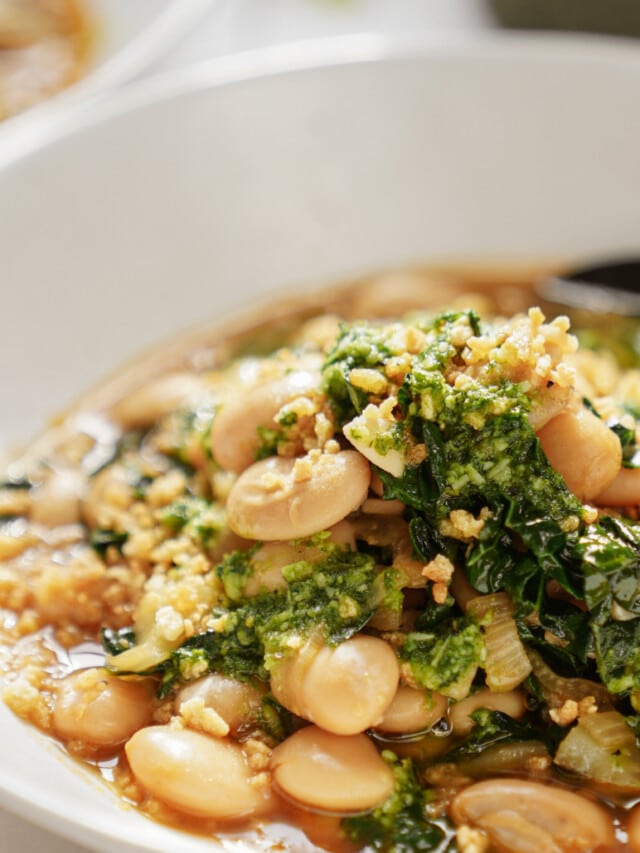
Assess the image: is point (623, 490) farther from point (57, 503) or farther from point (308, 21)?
point (308, 21)

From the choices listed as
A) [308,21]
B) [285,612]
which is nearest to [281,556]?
[285,612]

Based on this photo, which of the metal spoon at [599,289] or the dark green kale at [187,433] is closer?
the dark green kale at [187,433]

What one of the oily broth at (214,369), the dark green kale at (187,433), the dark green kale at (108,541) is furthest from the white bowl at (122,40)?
the dark green kale at (108,541)

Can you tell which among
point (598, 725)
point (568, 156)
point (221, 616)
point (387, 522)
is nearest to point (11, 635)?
point (221, 616)

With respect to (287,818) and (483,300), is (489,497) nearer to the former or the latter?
(287,818)

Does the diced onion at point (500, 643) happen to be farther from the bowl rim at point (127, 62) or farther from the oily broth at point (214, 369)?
the bowl rim at point (127, 62)

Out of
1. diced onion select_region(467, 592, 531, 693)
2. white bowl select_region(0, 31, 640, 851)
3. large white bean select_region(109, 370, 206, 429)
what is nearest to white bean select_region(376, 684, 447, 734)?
diced onion select_region(467, 592, 531, 693)

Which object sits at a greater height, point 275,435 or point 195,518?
point 275,435
